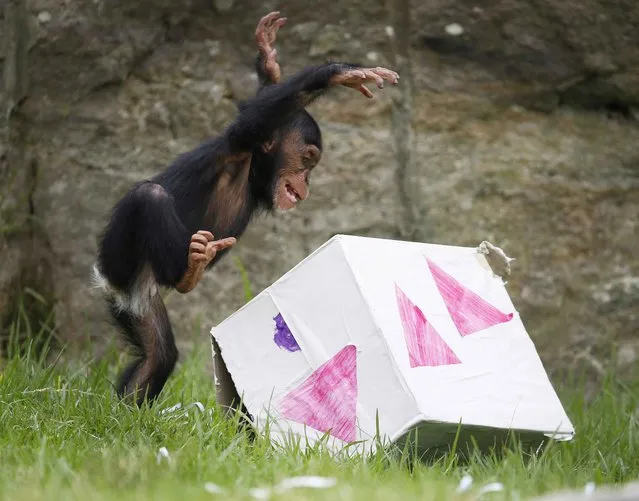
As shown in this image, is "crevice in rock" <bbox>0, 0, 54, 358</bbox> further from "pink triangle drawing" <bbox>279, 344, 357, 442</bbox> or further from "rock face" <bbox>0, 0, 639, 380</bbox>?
"pink triangle drawing" <bbox>279, 344, 357, 442</bbox>

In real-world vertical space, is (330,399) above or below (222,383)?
above

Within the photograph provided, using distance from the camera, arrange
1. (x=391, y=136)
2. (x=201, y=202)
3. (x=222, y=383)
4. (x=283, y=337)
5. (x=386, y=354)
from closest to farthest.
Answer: (x=386, y=354) → (x=283, y=337) → (x=222, y=383) → (x=201, y=202) → (x=391, y=136)

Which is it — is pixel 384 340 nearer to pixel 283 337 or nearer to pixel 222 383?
pixel 283 337

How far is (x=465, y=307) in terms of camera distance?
3.40 metres

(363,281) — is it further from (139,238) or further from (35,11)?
(35,11)

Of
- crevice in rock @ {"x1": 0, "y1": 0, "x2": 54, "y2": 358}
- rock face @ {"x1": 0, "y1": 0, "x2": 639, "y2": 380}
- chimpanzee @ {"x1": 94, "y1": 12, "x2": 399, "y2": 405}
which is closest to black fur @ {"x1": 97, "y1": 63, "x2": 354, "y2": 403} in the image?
chimpanzee @ {"x1": 94, "y1": 12, "x2": 399, "y2": 405}

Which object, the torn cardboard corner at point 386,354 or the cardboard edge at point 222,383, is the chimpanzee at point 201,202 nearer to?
the cardboard edge at point 222,383

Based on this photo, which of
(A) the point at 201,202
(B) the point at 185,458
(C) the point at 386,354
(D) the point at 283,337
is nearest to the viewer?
(B) the point at 185,458

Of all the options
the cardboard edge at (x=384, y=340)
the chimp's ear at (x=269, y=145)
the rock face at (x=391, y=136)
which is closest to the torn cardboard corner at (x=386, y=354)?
the cardboard edge at (x=384, y=340)

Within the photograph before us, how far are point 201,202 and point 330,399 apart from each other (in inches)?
46.7

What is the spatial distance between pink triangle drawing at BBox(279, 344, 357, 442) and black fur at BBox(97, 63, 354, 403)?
717 millimetres

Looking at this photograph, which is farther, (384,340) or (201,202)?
(201,202)

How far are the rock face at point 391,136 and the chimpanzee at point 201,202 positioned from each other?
94 cm

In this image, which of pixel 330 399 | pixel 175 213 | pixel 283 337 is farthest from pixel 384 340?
pixel 175 213
